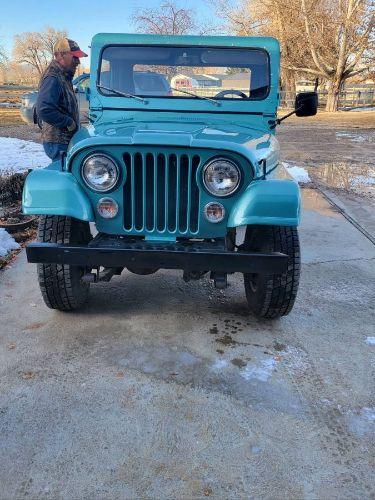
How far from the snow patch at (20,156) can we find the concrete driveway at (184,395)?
15.4ft

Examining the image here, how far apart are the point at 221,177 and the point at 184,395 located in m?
1.27

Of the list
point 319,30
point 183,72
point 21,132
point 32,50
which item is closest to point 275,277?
point 183,72

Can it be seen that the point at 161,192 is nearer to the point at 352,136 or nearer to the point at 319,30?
the point at 352,136

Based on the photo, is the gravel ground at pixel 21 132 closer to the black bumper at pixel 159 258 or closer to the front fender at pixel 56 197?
the front fender at pixel 56 197

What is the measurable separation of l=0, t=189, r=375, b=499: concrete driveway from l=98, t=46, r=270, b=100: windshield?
1644mm

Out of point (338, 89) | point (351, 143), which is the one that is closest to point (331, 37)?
point (338, 89)

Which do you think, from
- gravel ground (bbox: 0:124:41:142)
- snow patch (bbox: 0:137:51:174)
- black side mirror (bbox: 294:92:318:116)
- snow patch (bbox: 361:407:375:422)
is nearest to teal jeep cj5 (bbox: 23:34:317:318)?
black side mirror (bbox: 294:92:318:116)

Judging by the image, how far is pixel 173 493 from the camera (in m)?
1.99

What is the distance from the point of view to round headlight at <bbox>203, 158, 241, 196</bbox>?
9.23 ft

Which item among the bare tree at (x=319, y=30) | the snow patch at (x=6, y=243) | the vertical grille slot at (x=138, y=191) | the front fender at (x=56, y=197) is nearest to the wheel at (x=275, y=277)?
the vertical grille slot at (x=138, y=191)

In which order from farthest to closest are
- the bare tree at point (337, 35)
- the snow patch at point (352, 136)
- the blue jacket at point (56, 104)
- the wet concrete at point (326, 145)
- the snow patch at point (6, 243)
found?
the bare tree at point (337, 35) < the snow patch at point (352, 136) < the wet concrete at point (326, 145) < the snow patch at point (6, 243) < the blue jacket at point (56, 104)

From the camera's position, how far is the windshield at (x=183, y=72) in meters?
3.94

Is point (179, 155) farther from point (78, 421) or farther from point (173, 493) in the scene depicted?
point (173, 493)

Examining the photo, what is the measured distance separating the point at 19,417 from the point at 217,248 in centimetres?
144
